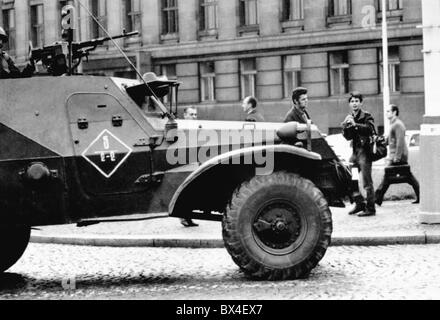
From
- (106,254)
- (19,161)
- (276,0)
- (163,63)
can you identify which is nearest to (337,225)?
(106,254)

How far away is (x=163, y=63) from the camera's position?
135 feet

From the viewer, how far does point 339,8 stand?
3634 cm

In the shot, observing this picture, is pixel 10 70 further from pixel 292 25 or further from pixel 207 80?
pixel 207 80

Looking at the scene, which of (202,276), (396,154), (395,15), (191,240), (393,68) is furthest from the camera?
(393,68)

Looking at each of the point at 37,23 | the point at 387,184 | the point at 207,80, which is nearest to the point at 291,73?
the point at 207,80

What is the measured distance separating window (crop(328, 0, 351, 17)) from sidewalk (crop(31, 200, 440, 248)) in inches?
917

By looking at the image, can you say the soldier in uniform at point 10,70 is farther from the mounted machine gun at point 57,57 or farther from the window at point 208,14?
the window at point 208,14

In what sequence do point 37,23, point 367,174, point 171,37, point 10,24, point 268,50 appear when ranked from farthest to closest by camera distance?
point 10,24, point 37,23, point 171,37, point 268,50, point 367,174

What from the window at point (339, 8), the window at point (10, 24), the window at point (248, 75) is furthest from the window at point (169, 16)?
the window at point (10, 24)

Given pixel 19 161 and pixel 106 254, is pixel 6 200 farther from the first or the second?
pixel 106 254

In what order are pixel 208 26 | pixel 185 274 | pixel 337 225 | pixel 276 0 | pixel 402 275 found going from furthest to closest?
pixel 208 26 → pixel 276 0 → pixel 337 225 → pixel 185 274 → pixel 402 275

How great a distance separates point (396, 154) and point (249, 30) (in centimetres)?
2439

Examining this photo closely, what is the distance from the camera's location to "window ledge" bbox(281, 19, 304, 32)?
37.1 meters

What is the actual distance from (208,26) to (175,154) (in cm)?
3241
